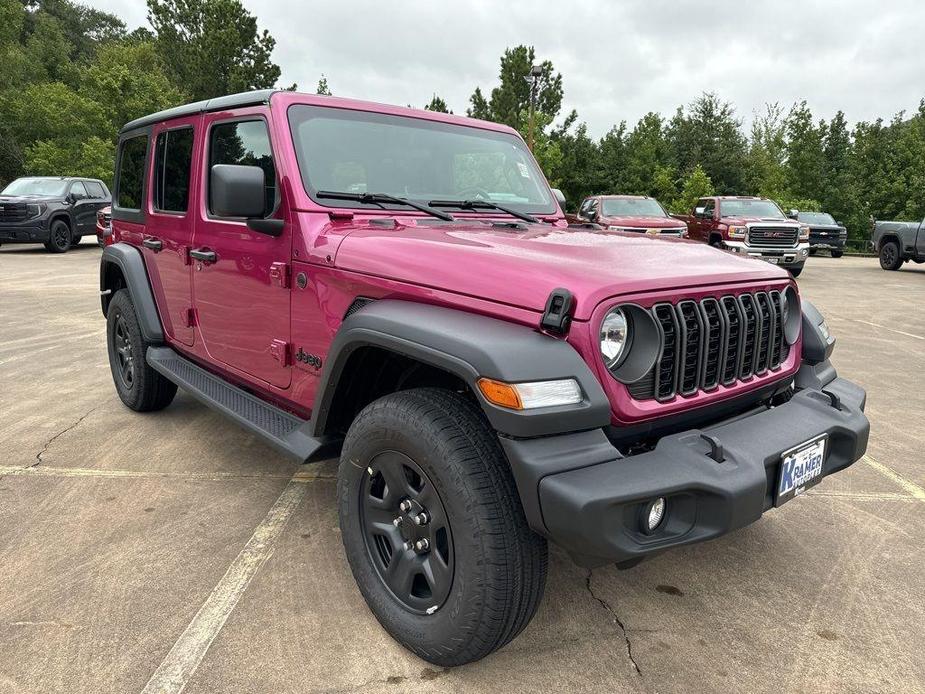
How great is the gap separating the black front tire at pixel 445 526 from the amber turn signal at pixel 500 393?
0.18 m

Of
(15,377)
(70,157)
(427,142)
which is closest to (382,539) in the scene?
(427,142)

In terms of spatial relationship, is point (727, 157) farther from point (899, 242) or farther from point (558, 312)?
point (558, 312)

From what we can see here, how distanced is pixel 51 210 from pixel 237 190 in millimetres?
15511

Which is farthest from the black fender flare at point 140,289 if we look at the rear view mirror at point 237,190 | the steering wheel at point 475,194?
the steering wheel at point 475,194

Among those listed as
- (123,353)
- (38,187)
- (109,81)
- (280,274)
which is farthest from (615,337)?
(109,81)

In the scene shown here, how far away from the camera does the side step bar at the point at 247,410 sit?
2537 millimetres

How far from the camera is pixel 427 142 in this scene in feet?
10.5

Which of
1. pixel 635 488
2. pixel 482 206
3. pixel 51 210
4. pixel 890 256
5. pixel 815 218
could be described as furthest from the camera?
pixel 815 218

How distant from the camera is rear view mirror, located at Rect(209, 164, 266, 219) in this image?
2.54 meters

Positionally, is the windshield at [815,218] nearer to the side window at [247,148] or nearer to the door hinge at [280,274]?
the side window at [247,148]

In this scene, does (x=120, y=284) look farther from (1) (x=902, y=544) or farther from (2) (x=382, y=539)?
(1) (x=902, y=544)

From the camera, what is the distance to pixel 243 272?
3.04 metres

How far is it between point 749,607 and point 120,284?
4.34m

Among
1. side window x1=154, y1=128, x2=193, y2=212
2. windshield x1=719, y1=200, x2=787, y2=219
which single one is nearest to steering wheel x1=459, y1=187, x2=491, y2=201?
Answer: side window x1=154, y1=128, x2=193, y2=212
